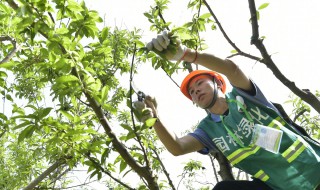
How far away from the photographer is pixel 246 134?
2.25 m

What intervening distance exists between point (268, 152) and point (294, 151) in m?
0.18

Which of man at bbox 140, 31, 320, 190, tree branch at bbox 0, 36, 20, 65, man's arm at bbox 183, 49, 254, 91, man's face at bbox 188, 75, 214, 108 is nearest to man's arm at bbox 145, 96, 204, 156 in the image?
man at bbox 140, 31, 320, 190

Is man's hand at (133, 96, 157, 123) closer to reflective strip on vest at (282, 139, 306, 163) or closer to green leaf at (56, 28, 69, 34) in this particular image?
green leaf at (56, 28, 69, 34)

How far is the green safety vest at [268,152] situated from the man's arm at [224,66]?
12cm

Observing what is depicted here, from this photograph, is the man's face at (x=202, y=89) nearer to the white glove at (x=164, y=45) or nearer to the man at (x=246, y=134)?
the man at (x=246, y=134)

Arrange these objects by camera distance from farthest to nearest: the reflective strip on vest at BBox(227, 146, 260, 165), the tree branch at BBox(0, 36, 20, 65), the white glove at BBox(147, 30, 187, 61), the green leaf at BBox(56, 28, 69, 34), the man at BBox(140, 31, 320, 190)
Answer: the tree branch at BBox(0, 36, 20, 65), the reflective strip on vest at BBox(227, 146, 260, 165), the man at BBox(140, 31, 320, 190), the white glove at BBox(147, 30, 187, 61), the green leaf at BBox(56, 28, 69, 34)

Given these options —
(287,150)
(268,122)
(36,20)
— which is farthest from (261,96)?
(36,20)

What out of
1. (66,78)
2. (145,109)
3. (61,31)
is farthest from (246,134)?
(61,31)

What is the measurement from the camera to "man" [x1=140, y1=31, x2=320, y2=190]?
1932 millimetres

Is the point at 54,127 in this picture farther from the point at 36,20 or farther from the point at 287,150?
the point at 287,150

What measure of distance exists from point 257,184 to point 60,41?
1.78 m

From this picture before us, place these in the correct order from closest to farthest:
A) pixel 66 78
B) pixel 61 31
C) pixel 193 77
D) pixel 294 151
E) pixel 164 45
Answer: pixel 66 78
pixel 61 31
pixel 164 45
pixel 294 151
pixel 193 77

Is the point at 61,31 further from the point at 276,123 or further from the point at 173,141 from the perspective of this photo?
the point at 276,123

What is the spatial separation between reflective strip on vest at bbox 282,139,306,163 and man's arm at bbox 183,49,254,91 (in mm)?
511
